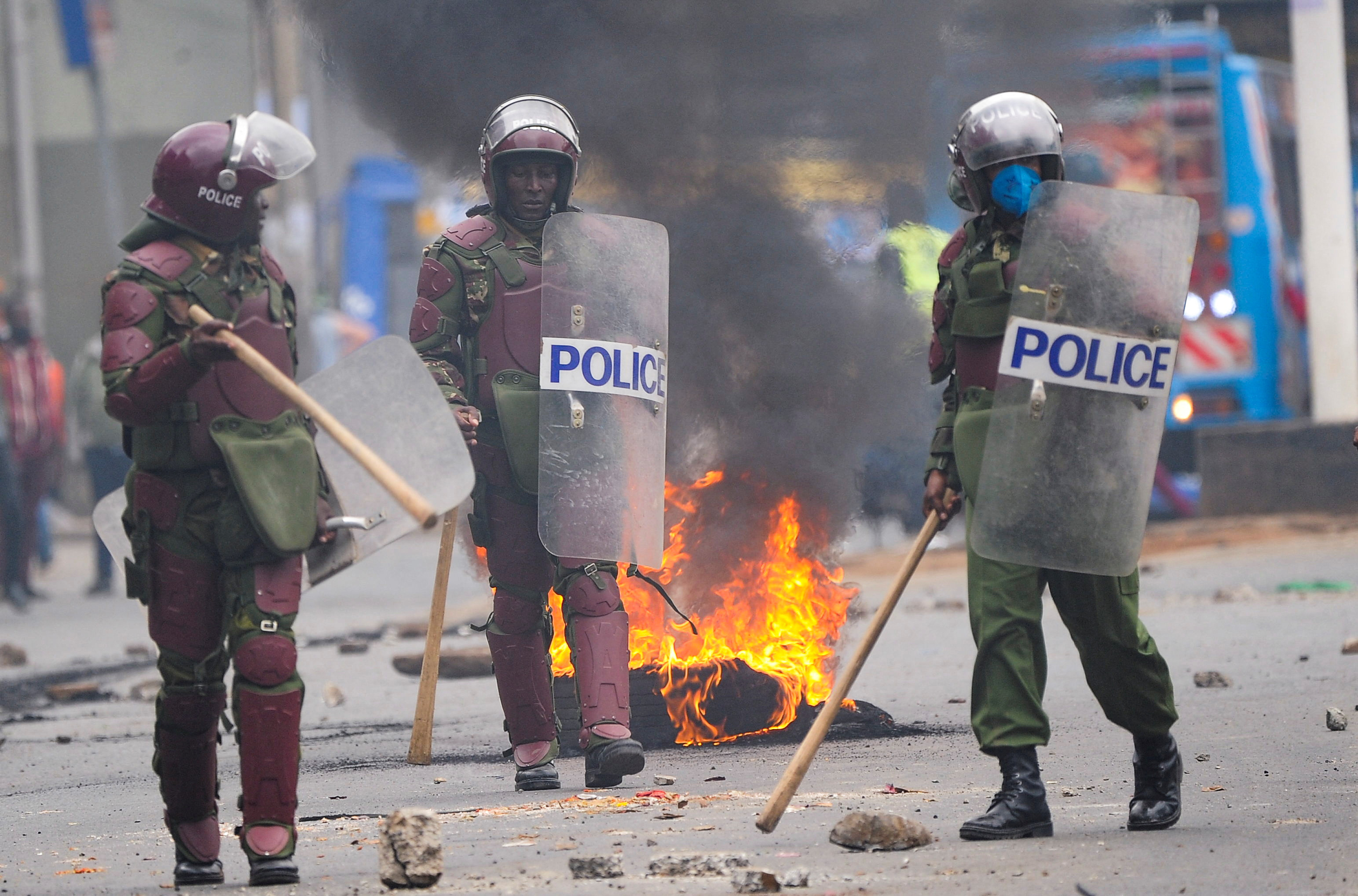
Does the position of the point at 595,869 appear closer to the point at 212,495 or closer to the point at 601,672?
the point at 212,495

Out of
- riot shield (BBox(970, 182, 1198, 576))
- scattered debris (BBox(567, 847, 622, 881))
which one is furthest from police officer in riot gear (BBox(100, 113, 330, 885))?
riot shield (BBox(970, 182, 1198, 576))

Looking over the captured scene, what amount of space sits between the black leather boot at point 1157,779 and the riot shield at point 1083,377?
425 millimetres

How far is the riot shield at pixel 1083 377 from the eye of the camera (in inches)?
165

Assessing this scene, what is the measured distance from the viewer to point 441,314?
5332 millimetres

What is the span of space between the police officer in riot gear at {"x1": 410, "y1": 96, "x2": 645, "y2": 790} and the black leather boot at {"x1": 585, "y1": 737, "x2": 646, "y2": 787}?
11cm

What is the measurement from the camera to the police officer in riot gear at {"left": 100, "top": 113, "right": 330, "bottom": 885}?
13.0ft

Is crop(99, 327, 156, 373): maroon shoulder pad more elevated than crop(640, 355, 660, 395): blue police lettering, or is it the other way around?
crop(99, 327, 156, 373): maroon shoulder pad

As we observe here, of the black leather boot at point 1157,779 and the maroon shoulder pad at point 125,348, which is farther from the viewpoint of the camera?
the black leather boot at point 1157,779

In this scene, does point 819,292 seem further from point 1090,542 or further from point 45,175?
point 45,175

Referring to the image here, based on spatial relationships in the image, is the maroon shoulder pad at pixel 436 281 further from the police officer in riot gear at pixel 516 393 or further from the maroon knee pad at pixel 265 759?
the maroon knee pad at pixel 265 759

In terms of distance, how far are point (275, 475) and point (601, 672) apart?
141 centimetres

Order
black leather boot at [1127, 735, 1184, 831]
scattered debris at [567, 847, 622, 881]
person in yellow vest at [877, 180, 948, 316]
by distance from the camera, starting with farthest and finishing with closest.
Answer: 1. person in yellow vest at [877, 180, 948, 316]
2. black leather boot at [1127, 735, 1184, 831]
3. scattered debris at [567, 847, 622, 881]

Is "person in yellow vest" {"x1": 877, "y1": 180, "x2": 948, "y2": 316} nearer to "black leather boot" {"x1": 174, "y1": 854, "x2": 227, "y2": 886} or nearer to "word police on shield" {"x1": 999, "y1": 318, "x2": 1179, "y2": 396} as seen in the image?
"word police on shield" {"x1": 999, "y1": 318, "x2": 1179, "y2": 396}

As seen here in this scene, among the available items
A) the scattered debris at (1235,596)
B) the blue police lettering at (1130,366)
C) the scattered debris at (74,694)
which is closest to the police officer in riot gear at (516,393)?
the blue police lettering at (1130,366)
